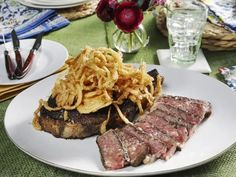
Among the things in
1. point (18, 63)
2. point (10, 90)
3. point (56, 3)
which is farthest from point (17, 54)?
point (56, 3)

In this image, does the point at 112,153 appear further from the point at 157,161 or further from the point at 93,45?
the point at 93,45

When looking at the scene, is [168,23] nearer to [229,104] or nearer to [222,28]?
[222,28]

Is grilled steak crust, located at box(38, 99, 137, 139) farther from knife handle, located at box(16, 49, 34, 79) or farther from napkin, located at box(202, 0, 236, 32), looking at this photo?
napkin, located at box(202, 0, 236, 32)

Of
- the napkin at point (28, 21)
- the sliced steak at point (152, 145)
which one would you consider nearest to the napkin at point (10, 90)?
the napkin at point (28, 21)

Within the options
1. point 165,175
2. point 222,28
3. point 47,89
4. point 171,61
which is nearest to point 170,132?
point 165,175

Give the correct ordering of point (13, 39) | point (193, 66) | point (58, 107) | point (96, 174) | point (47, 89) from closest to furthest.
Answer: point (96, 174) → point (58, 107) → point (47, 89) → point (193, 66) → point (13, 39)

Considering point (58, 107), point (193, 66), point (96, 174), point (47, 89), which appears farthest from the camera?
point (193, 66)
